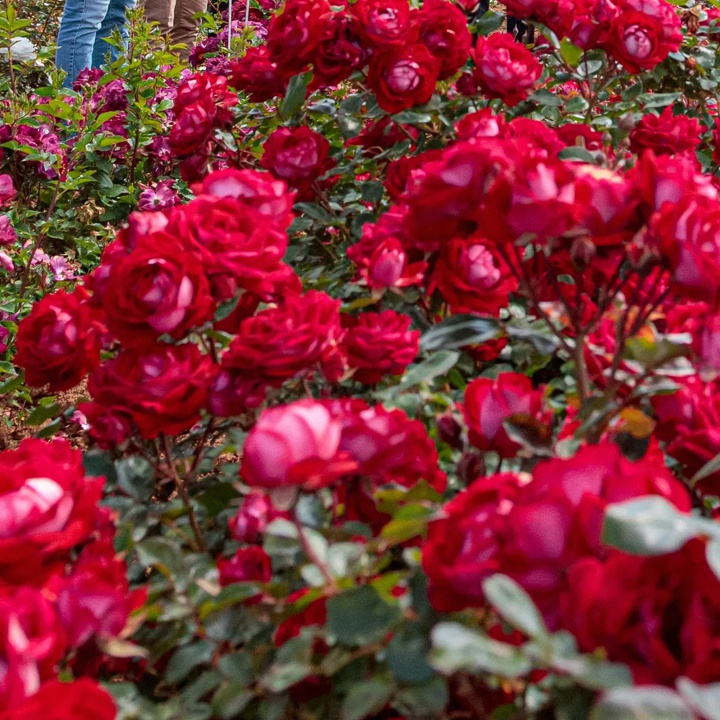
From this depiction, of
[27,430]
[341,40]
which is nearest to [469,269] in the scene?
[341,40]

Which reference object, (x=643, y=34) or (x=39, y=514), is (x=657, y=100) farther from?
(x=39, y=514)

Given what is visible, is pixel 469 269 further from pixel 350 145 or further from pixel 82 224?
pixel 82 224

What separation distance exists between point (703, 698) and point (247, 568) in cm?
38

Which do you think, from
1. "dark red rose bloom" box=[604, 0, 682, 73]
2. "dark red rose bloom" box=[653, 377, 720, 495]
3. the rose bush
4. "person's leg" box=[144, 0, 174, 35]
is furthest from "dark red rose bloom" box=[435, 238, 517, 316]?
"person's leg" box=[144, 0, 174, 35]

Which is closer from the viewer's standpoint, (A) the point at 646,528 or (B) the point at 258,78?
(A) the point at 646,528

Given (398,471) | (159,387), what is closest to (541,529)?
(398,471)

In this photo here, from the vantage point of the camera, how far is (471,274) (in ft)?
2.72

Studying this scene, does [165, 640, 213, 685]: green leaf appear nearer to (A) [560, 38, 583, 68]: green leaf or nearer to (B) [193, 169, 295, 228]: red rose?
(B) [193, 169, 295, 228]: red rose

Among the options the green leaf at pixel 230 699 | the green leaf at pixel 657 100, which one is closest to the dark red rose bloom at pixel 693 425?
the green leaf at pixel 230 699

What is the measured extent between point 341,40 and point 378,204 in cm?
33

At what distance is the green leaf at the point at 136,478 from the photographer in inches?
31.3

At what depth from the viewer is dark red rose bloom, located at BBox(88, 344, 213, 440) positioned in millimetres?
708

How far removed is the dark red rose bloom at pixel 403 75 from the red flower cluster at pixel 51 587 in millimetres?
804

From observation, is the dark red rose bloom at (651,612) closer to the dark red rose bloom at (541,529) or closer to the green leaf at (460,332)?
the dark red rose bloom at (541,529)
